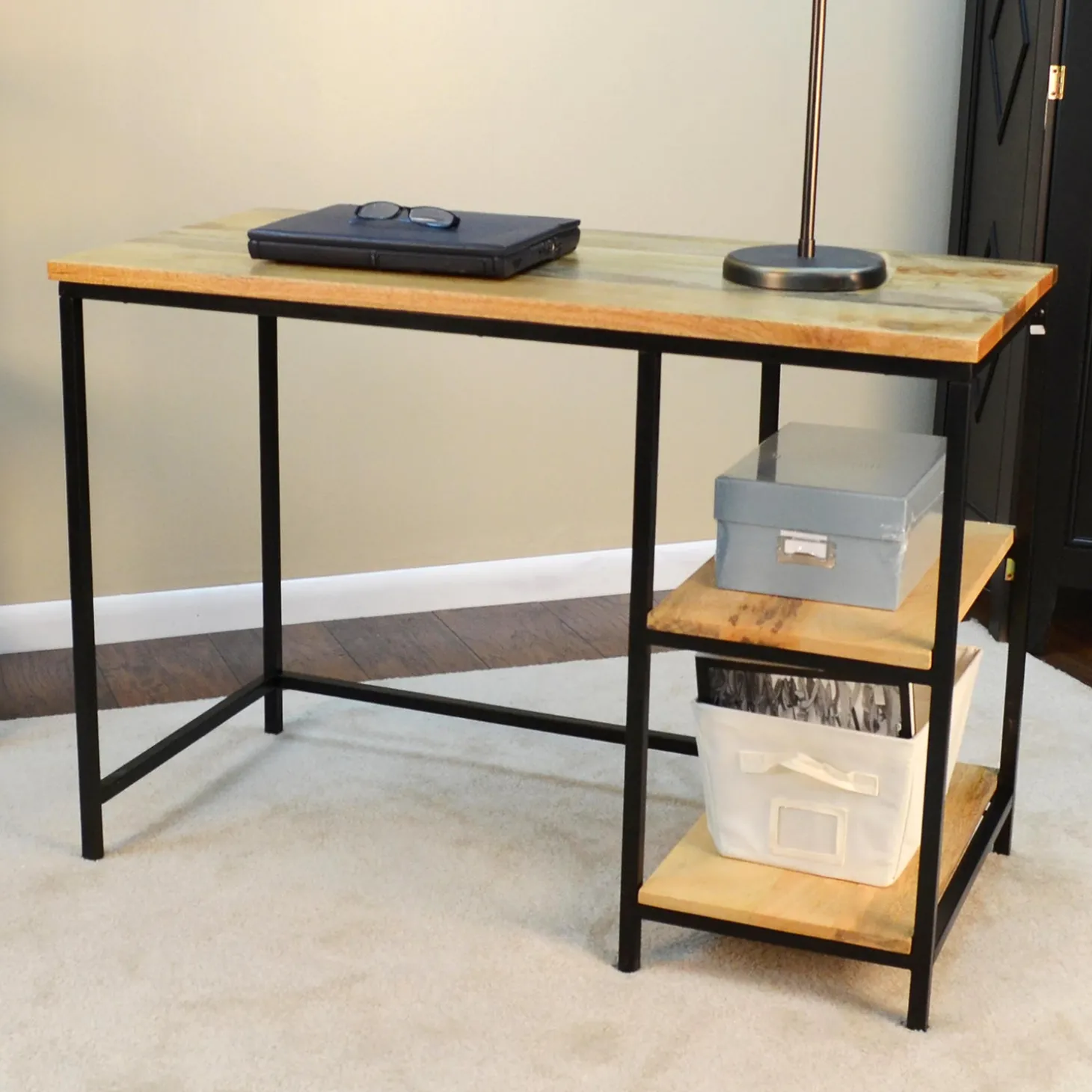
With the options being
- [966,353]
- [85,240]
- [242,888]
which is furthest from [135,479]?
[966,353]

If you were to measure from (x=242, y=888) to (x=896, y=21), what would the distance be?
2.04 metres

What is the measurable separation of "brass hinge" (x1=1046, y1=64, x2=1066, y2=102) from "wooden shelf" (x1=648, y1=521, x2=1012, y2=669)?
47.3 inches

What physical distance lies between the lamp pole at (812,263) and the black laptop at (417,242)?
24 centimetres

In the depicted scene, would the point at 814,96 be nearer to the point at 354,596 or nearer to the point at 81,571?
the point at 81,571

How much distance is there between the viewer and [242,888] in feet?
6.71

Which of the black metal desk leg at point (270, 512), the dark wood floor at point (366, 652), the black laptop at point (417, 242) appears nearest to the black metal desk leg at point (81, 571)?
the black laptop at point (417, 242)

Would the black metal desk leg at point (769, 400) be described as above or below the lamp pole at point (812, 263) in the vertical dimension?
below

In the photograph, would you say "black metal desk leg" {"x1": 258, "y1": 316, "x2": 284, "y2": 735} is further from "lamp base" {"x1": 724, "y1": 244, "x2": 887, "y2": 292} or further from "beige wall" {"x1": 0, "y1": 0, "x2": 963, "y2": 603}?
"lamp base" {"x1": 724, "y1": 244, "x2": 887, "y2": 292}

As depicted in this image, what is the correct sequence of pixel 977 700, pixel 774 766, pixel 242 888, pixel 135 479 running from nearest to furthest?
pixel 774 766
pixel 242 888
pixel 977 700
pixel 135 479

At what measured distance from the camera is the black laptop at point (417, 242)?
1815 millimetres

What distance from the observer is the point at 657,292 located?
175 centimetres

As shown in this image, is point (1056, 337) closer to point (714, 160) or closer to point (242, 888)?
point (714, 160)

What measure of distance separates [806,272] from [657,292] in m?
0.17

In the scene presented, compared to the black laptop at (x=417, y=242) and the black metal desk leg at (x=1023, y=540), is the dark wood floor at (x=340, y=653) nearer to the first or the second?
the black metal desk leg at (x=1023, y=540)
